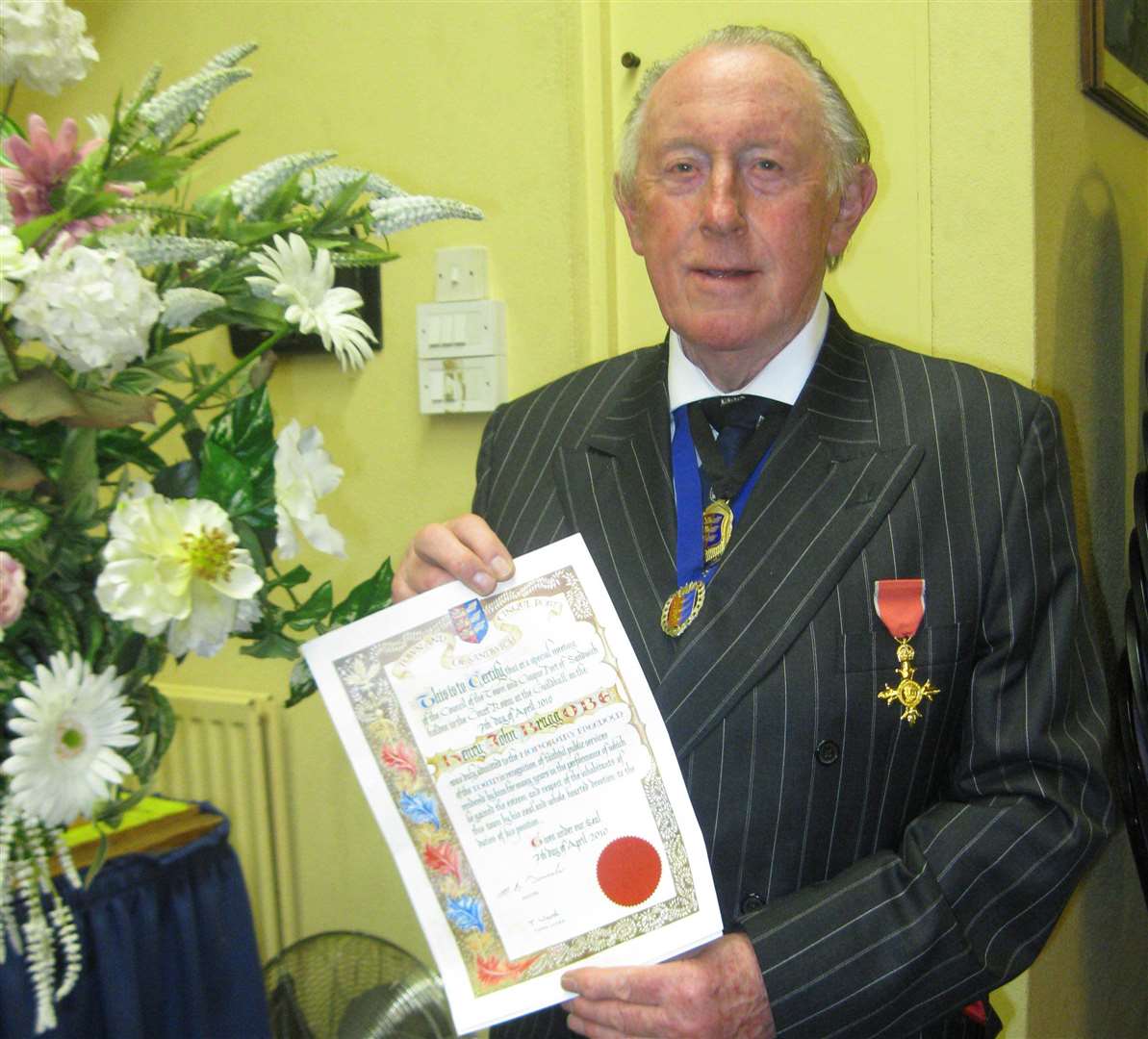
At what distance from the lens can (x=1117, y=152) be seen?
1898mm

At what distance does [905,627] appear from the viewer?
1006 millimetres

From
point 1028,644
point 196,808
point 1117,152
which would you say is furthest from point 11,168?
point 1117,152

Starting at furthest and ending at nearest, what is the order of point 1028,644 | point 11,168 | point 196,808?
point 196,808 < point 1028,644 < point 11,168

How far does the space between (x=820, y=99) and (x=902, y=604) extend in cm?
50

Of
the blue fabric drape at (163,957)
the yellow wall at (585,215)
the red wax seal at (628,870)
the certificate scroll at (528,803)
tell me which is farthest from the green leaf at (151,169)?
the yellow wall at (585,215)

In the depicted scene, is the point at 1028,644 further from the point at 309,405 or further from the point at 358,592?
the point at 309,405

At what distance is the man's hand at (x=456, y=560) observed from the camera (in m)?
0.88

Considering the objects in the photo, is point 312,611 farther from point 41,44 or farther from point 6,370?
point 41,44

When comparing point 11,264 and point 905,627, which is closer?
point 11,264

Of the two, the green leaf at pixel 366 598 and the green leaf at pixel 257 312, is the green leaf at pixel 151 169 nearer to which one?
the green leaf at pixel 257 312

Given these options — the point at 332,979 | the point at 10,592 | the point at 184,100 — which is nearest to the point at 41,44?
the point at 184,100

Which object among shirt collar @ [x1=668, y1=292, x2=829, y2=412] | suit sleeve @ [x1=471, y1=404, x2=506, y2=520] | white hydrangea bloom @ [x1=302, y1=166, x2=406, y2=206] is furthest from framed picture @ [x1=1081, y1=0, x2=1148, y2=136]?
white hydrangea bloom @ [x1=302, y1=166, x2=406, y2=206]

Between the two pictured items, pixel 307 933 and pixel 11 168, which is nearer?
pixel 11 168

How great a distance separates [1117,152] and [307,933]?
1.98m
